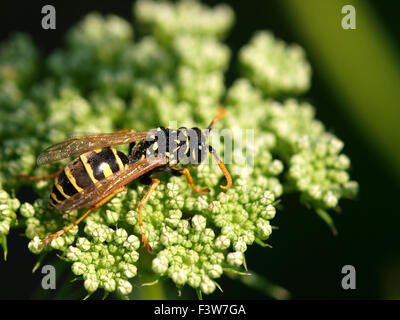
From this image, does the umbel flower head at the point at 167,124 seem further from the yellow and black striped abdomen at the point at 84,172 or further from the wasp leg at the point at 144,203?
the yellow and black striped abdomen at the point at 84,172

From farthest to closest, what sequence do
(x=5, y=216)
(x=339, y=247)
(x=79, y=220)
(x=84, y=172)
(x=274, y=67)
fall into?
(x=274, y=67)
(x=339, y=247)
(x=5, y=216)
(x=79, y=220)
(x=84, y=172)

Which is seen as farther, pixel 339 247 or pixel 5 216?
pixel 339 247

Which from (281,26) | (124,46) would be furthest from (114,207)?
(281,26)

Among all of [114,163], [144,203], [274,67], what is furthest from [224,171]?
[274,67]

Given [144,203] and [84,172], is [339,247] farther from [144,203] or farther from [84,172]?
[84,172]

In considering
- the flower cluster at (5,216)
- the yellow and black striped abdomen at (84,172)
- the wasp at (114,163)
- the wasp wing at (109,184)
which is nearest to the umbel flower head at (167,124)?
the flower cluster at (5,216)

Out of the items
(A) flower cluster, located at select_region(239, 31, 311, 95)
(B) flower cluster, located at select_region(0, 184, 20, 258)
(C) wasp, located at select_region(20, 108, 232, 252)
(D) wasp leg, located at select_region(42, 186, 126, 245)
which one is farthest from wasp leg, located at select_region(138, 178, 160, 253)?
(A) flower cluster, located at select_region(239, 31, 311, 95)

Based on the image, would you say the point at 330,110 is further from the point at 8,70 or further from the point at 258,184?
the point at 8,70
